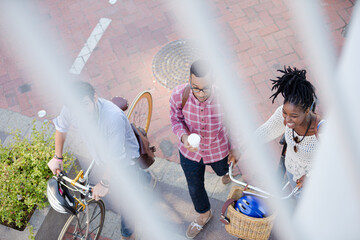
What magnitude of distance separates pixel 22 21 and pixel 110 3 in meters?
1.64

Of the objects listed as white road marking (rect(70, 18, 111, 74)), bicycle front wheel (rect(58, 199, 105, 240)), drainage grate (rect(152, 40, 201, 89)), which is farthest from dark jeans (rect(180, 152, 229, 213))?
white road marking (rect(70, 18, 111, 74))

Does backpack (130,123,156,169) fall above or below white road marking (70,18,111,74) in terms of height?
below

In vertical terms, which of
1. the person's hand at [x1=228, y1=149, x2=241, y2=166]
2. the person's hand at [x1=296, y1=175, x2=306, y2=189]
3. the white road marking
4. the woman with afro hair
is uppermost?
the white road marking

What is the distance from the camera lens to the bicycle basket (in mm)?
3121

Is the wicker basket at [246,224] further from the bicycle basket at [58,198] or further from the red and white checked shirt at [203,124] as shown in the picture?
the bicycle basket at [58,198]

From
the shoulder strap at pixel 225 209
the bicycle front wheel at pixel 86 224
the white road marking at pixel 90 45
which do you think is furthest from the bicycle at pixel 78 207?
the white road marking at pixel 90 45

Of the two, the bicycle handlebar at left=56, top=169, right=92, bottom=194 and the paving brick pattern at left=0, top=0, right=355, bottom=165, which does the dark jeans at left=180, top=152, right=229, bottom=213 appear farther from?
the paving brick pattern at left=0, top=0, right=355, bottom=165

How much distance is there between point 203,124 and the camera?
317 centimetres

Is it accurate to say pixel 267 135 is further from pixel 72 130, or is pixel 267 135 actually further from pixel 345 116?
pixel 72 130

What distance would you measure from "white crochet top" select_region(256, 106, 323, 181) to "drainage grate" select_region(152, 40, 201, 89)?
2.39 meters

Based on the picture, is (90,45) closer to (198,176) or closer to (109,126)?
(109,126)

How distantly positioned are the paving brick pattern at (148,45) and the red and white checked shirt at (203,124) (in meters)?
1.36

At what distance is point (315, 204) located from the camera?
386 centimetres

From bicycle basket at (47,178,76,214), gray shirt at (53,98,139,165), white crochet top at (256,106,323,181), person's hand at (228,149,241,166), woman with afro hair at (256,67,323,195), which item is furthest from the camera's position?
person's hand at (228,149,241,166)
